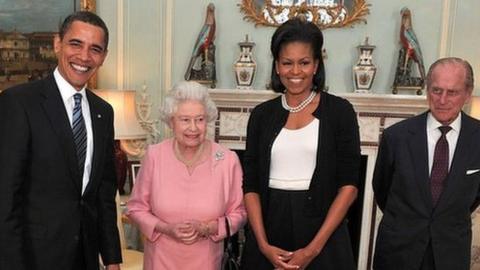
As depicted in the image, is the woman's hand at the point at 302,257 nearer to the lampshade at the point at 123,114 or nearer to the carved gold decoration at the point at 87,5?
the lampshade at the point at 123,114

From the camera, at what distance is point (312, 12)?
4.12 metres

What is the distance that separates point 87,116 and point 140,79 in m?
2.71

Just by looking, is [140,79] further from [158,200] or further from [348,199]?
[348,199]

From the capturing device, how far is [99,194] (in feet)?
6.14

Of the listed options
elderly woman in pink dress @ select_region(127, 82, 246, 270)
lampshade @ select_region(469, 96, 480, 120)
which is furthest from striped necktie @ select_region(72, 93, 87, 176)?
lampshade @ select_region(469, 96, 480, 120)

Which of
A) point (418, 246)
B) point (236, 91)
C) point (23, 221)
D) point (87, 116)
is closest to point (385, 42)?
point (236, 91)

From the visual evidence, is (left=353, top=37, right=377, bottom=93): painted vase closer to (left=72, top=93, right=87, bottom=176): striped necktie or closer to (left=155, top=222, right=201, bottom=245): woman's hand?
(left=155, top=222, right=201, bottom=245): woman's hand

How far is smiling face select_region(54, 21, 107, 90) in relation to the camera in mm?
1695

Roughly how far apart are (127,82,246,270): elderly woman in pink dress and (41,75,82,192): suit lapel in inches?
18.3

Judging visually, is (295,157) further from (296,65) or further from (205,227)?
(205,227)

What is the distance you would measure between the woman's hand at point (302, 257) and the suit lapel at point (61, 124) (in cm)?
86

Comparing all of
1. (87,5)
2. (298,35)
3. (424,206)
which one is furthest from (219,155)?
(87,5)

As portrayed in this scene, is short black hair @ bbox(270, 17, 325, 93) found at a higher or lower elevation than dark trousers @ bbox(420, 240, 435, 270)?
higher

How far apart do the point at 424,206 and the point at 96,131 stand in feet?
4.36
